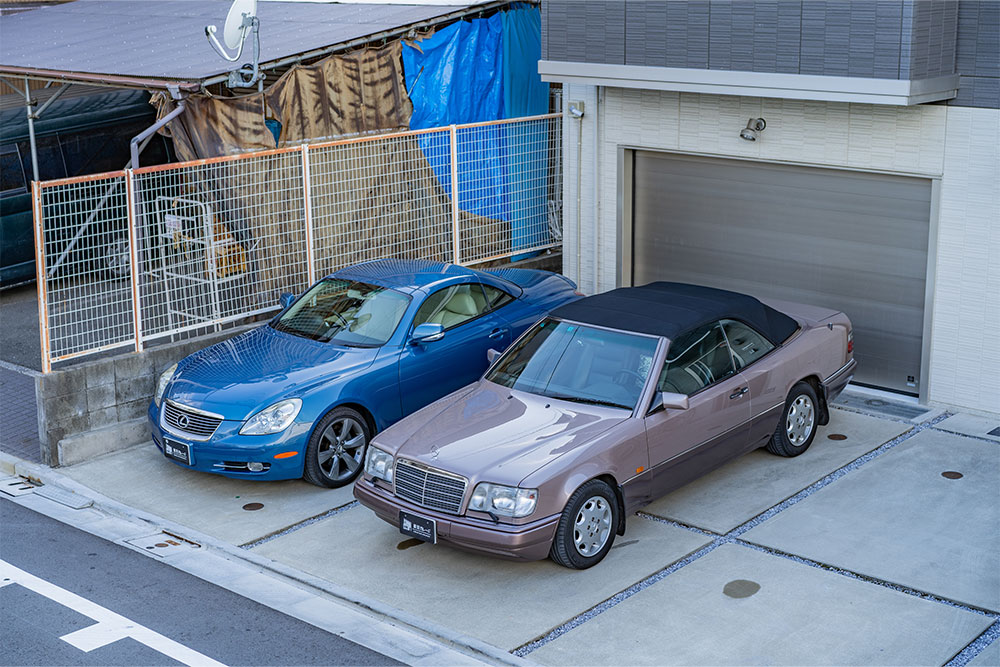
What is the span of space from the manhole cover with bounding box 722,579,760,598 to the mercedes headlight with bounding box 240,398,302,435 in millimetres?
3598

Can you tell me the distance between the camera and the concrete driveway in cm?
705

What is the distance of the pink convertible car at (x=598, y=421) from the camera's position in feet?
25.1

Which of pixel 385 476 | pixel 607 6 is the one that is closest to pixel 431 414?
pixel 385 476

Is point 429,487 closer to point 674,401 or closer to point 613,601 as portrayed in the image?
point 613,601

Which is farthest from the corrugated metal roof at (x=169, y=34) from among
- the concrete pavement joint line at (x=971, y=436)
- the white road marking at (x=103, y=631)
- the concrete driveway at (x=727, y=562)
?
the concrete pavement joint line at (x=971, y=436)

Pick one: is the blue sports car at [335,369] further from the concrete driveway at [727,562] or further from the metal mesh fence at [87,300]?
the metal mesh fence at [87,300]

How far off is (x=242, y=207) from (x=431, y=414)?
163 inches

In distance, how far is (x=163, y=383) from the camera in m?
10.1

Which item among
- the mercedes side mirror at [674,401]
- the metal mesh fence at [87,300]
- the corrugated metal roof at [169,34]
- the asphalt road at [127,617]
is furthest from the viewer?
the corrugated metal roof at [169,34]

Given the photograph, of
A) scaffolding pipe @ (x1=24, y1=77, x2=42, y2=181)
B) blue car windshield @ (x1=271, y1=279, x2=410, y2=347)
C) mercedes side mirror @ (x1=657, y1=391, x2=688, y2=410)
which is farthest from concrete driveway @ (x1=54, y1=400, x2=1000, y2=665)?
scaffolding pipe @ (x1=24, y1=77, x2=42, y2=181)

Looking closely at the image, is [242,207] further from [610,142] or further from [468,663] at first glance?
[468,663]

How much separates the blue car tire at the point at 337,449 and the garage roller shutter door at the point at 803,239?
4.75 meters

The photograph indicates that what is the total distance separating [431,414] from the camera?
872 centimetres

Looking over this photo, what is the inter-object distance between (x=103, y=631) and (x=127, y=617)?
0.22 meters
